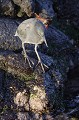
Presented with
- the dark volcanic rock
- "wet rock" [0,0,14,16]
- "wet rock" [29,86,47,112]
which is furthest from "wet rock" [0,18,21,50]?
the dark volcanic rock

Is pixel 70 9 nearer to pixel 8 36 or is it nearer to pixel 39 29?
pixel 8 36

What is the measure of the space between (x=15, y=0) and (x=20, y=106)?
11.3ft

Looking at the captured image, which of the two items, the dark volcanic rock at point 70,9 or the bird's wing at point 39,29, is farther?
the dark volcanic rock at point 70,9

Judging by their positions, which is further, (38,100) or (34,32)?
(38,100)

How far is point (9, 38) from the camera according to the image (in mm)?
9945

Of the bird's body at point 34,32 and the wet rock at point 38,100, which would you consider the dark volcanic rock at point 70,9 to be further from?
the wet rock at point 38,100

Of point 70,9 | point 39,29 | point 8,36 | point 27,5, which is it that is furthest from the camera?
point 70,9

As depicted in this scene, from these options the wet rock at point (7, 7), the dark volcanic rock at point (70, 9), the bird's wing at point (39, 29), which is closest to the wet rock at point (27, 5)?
the wet rock at point (7, 7)

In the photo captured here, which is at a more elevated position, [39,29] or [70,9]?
[39,29]

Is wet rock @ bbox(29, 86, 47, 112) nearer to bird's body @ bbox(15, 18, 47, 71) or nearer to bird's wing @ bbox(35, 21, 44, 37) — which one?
bird's body @ bbox(15, 18, 47, 71)

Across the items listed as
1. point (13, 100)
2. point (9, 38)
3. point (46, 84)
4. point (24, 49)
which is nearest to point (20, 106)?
point (13, 100)

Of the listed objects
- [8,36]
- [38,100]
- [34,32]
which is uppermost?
[34,32]

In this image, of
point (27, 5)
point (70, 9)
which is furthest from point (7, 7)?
point (70, 9)

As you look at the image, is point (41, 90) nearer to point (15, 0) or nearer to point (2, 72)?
point (2, 72)
